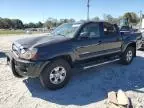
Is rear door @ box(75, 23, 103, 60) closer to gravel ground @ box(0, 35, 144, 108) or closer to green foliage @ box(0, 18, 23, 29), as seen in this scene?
gravel ground @ box(0, 35, 144, 108)

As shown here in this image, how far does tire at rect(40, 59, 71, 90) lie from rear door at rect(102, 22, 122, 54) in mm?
1802

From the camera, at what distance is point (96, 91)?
568 centimetres

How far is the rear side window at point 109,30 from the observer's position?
23.7 ft

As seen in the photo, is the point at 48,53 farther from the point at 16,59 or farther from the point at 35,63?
the point at 16,59

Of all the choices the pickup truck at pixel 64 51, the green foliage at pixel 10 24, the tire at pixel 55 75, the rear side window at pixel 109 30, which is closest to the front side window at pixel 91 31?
the pickup truck at pixel 64 51

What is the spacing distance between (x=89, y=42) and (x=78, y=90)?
1.49 metres

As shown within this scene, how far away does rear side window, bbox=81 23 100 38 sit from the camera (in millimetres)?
6514

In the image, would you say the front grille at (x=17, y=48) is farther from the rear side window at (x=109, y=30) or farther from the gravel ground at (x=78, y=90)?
the rear side window at (x=109, y=30)

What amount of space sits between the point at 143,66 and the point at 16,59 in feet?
16.4

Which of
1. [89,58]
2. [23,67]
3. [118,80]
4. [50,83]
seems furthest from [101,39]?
[23,67]

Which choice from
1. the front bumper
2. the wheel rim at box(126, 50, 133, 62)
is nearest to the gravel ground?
the front bumper

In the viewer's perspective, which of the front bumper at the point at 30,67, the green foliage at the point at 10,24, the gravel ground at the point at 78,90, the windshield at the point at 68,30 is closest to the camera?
the gravel ground at the point at 78,90

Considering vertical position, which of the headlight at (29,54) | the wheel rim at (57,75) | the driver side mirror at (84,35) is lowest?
the wheel rim at (57,75)

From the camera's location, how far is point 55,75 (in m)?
5.64
